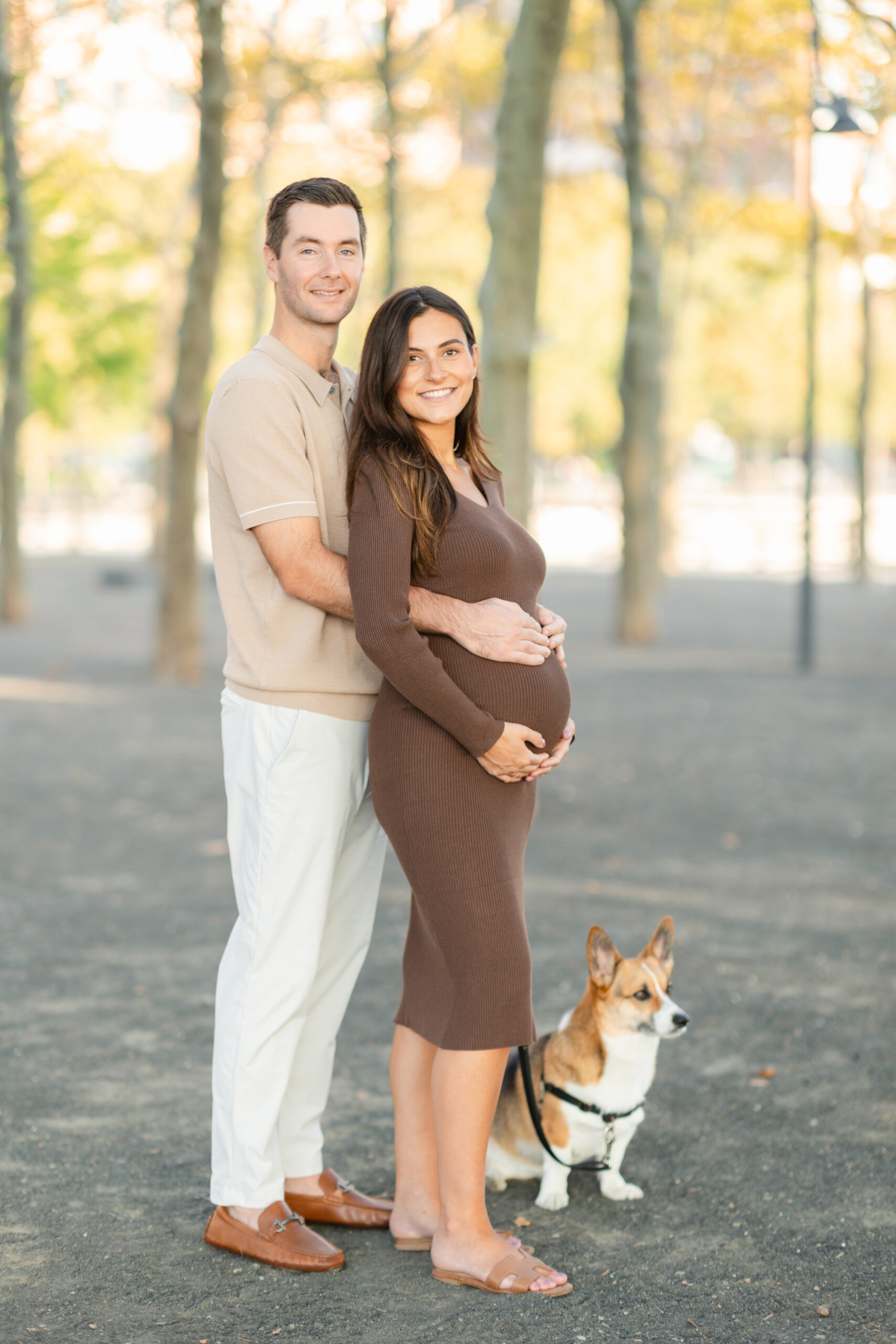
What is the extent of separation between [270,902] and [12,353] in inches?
692

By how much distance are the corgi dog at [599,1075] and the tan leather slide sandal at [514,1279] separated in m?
0.50

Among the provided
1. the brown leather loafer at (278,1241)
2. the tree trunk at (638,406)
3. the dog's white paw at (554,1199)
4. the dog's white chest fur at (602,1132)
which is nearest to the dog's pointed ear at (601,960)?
the dog's white chest fur at (602,1132)

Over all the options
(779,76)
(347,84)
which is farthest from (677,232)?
(347,84)

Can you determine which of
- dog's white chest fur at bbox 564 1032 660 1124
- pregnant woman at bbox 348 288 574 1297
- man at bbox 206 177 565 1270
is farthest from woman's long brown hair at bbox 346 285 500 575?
dog's white chest fur at bbox 564 1032 660 1124

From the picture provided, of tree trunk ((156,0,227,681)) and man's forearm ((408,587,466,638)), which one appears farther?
tree trunk ((156,0,227,681))

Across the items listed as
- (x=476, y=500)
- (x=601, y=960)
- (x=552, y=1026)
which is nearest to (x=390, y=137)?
(x=552, y=1026)

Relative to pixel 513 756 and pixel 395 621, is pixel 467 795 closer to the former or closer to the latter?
pixel 513 756

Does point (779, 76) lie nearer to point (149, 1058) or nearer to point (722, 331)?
point (149, 1058)

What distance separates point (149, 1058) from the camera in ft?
17.3

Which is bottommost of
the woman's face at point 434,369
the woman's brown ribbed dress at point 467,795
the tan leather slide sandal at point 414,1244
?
the tan leather slide sandal at point 414,1244

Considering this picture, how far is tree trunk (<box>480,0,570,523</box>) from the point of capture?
879 centimetres

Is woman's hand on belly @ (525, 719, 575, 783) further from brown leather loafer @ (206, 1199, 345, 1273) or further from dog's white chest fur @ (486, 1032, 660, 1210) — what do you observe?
brown leather loafer @ (206, 1199, 345, 1273)

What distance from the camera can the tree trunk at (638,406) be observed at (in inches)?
678

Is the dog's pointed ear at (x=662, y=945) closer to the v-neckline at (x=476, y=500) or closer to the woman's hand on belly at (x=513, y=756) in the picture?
the woman's hand on belly at (x=513, y=756)
